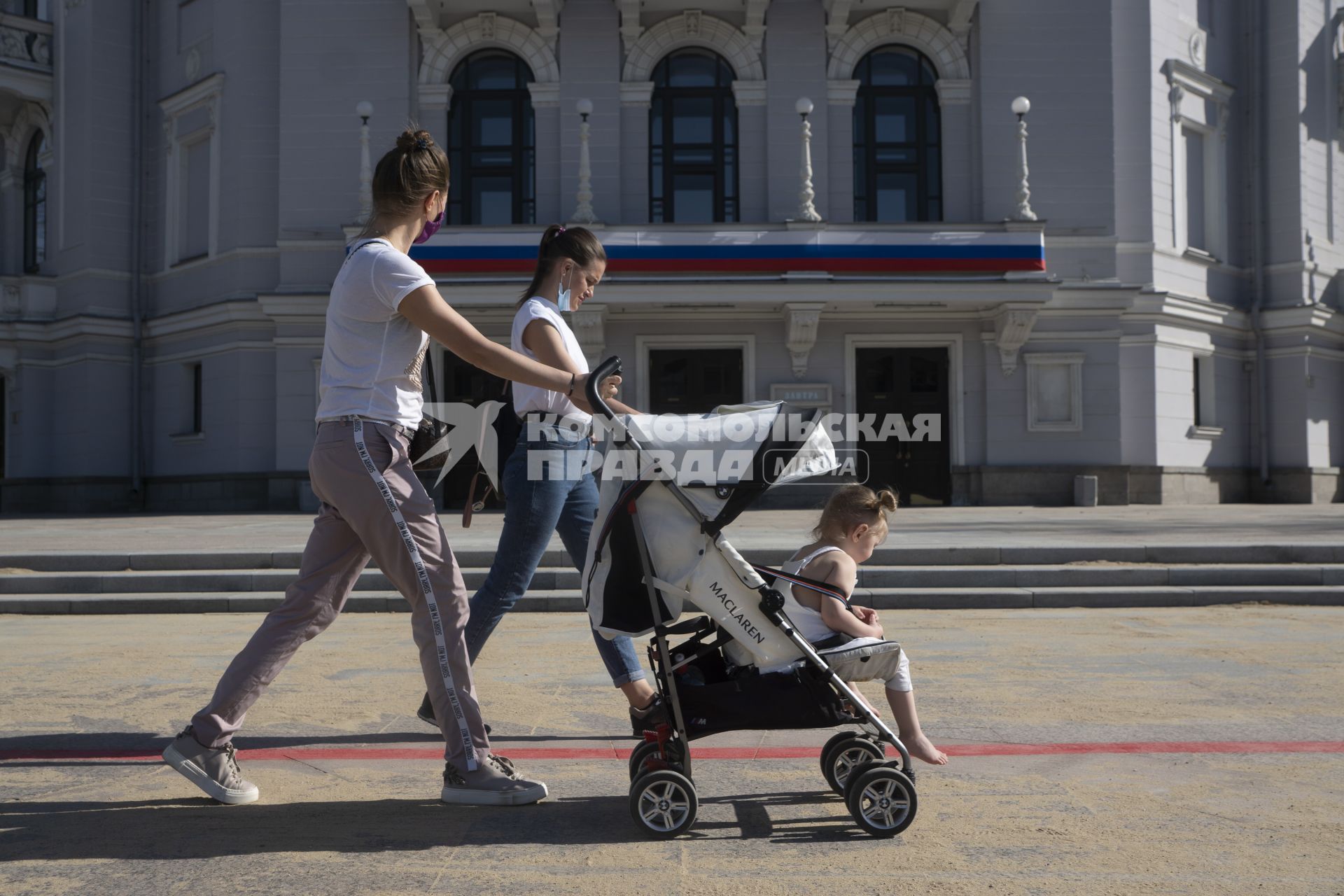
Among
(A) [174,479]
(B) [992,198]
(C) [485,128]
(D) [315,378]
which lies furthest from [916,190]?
(A) [174,479]

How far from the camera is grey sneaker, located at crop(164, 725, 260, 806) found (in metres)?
3.45

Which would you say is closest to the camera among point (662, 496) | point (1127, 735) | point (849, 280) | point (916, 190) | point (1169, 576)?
point (662, 496)

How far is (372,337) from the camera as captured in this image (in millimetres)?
3406

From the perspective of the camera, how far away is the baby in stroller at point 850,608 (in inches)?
136

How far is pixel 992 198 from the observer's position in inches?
797

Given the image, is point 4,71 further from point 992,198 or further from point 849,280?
point 992,198

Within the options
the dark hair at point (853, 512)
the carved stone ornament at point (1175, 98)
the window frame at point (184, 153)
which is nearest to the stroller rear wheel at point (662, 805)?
the dark hair at point (853, 512)

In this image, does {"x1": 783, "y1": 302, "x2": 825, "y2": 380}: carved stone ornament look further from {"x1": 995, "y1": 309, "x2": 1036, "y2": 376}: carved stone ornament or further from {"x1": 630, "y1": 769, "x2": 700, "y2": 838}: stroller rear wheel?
{"x1": 630, "y1": 769, "x2": 700, "y2": 838}: stroller rear wheel

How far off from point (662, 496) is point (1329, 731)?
9.57 feet

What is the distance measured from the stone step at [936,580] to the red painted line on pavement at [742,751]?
502cm

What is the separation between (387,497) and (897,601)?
621 cm

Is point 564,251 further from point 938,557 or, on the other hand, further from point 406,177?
point 938,557

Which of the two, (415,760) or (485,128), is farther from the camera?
(485,128)

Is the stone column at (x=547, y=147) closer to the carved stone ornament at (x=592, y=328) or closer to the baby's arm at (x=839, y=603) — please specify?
the carved stone ornament at (x=592, y=328)
